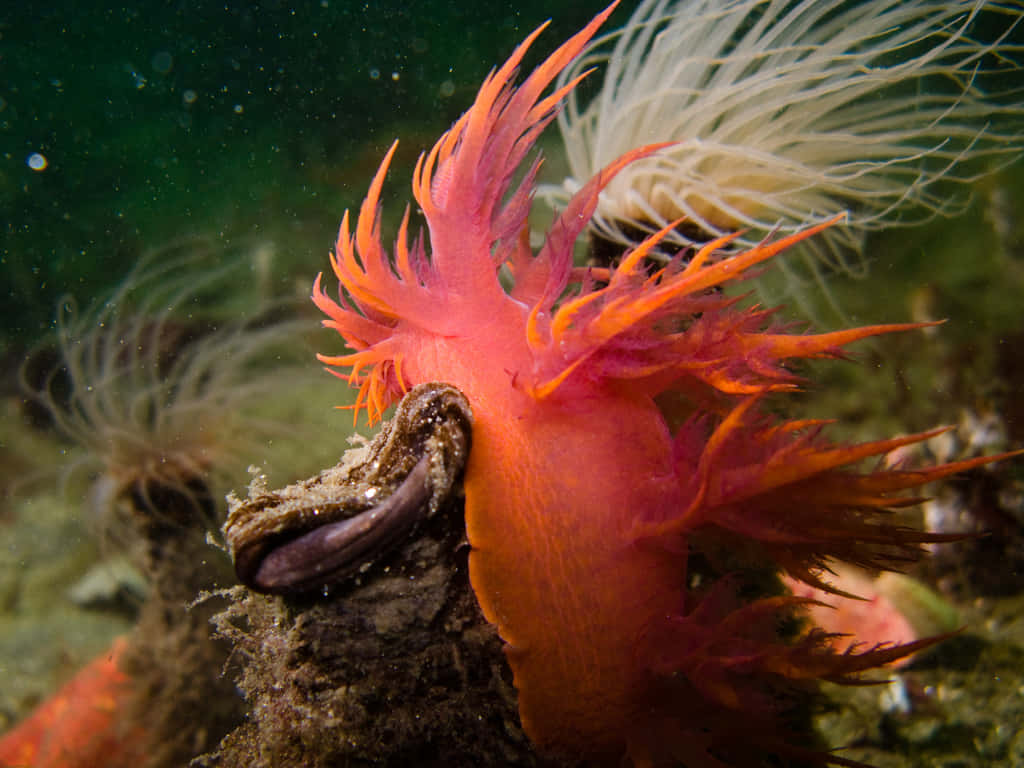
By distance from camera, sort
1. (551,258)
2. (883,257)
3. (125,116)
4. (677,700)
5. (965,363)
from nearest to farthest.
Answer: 1. (677,700)
2. (551,258)
3. (965,363)
4. (883,257)
5. (125,116)

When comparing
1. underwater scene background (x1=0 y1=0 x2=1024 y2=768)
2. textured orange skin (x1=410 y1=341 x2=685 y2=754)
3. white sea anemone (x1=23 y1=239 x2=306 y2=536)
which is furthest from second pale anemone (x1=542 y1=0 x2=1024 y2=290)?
white sea anemone (x1=23 y1=239 x2=306 y2=536)

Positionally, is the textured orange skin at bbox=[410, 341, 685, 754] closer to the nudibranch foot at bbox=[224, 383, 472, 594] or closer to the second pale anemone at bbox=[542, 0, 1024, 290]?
the nudibranch foot at bbox=[224, 383, 472, 594]

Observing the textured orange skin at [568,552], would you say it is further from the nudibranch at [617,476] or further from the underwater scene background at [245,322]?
the underwater scene background at [245,322]

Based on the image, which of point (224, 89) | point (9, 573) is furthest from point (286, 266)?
point (9, 573)

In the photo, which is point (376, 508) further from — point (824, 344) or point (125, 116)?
point (125, 116)

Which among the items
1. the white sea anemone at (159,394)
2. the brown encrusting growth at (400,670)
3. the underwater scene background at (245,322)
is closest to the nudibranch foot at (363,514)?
the brown encrusting growth at (400,670)

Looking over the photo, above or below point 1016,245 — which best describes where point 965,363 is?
below
